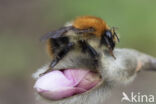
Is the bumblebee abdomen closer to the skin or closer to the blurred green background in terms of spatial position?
the skin

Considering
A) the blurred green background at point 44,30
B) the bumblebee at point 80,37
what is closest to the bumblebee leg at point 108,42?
the bumblebee at point 80,37

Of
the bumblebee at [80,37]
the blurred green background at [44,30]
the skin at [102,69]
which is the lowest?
the blurred green background at [44,30]

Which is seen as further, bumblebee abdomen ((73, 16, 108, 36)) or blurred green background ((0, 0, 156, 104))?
blurred green background ((0, 0, 156, 104))

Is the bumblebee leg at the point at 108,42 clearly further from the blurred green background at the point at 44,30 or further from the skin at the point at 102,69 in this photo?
the blurred green background at the point at 44,30

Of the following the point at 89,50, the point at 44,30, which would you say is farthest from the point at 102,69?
the point at 44,30

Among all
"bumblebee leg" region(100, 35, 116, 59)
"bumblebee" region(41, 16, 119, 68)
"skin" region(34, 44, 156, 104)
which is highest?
"bumblebee" region(41, 16, 119, 68)

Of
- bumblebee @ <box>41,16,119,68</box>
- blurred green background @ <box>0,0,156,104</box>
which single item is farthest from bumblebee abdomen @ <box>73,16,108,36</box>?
blurred green background @ <box>0,0,156,104</box>

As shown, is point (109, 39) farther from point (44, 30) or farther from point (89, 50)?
point (44, 30)
